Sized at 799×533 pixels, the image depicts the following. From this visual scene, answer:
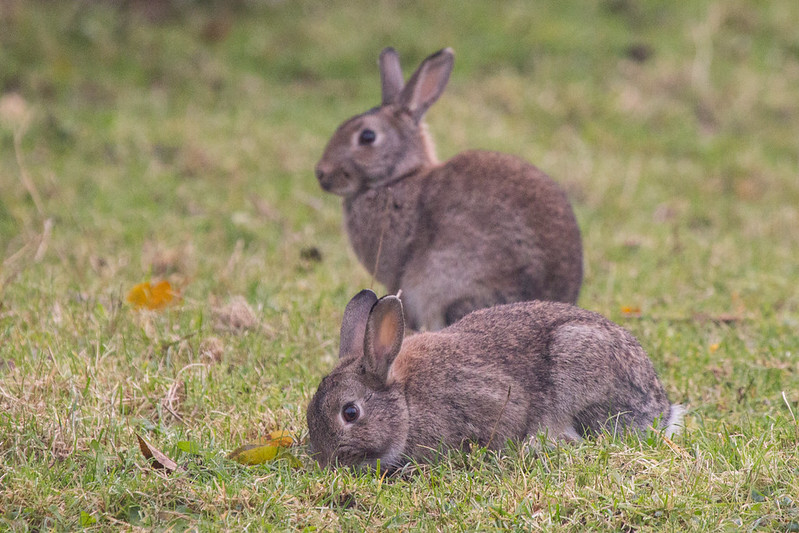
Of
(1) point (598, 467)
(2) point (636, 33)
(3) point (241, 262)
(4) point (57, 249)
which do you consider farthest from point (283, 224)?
(2) point (636, 33)

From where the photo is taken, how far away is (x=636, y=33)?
12.2 m

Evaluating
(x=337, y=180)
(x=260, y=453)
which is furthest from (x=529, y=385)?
(x=337, y=180)

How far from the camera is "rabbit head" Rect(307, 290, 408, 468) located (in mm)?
3838

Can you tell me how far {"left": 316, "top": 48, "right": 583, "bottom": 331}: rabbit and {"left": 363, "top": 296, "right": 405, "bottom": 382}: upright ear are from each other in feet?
4.93

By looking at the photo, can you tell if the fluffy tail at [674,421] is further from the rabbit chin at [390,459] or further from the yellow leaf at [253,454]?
the yellow leaf at [253,454]

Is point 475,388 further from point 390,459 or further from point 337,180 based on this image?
point 337,180

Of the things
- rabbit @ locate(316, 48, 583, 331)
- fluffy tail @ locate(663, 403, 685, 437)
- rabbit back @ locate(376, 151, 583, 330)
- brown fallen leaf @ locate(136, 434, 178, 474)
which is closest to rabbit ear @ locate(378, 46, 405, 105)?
rabbit @ locate(316, 48, 583, 331)

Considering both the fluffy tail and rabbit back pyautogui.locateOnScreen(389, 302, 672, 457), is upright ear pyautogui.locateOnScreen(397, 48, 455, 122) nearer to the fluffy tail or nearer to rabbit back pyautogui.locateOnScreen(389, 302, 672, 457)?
rabbit back pyautogui.locateOnScreen(389, 302, 672, 457)

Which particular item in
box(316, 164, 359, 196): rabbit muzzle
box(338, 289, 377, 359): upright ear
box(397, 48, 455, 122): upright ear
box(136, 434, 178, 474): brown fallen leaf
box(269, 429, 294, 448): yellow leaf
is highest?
box(397, 48, 455, 122): upright ear

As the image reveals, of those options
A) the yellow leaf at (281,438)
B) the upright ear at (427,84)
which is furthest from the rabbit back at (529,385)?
the upright ear at (427,84)

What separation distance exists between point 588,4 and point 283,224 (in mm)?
6577

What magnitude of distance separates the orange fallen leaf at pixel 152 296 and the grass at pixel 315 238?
169 mm

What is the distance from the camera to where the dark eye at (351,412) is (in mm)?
3914

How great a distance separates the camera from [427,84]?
21.8ft
